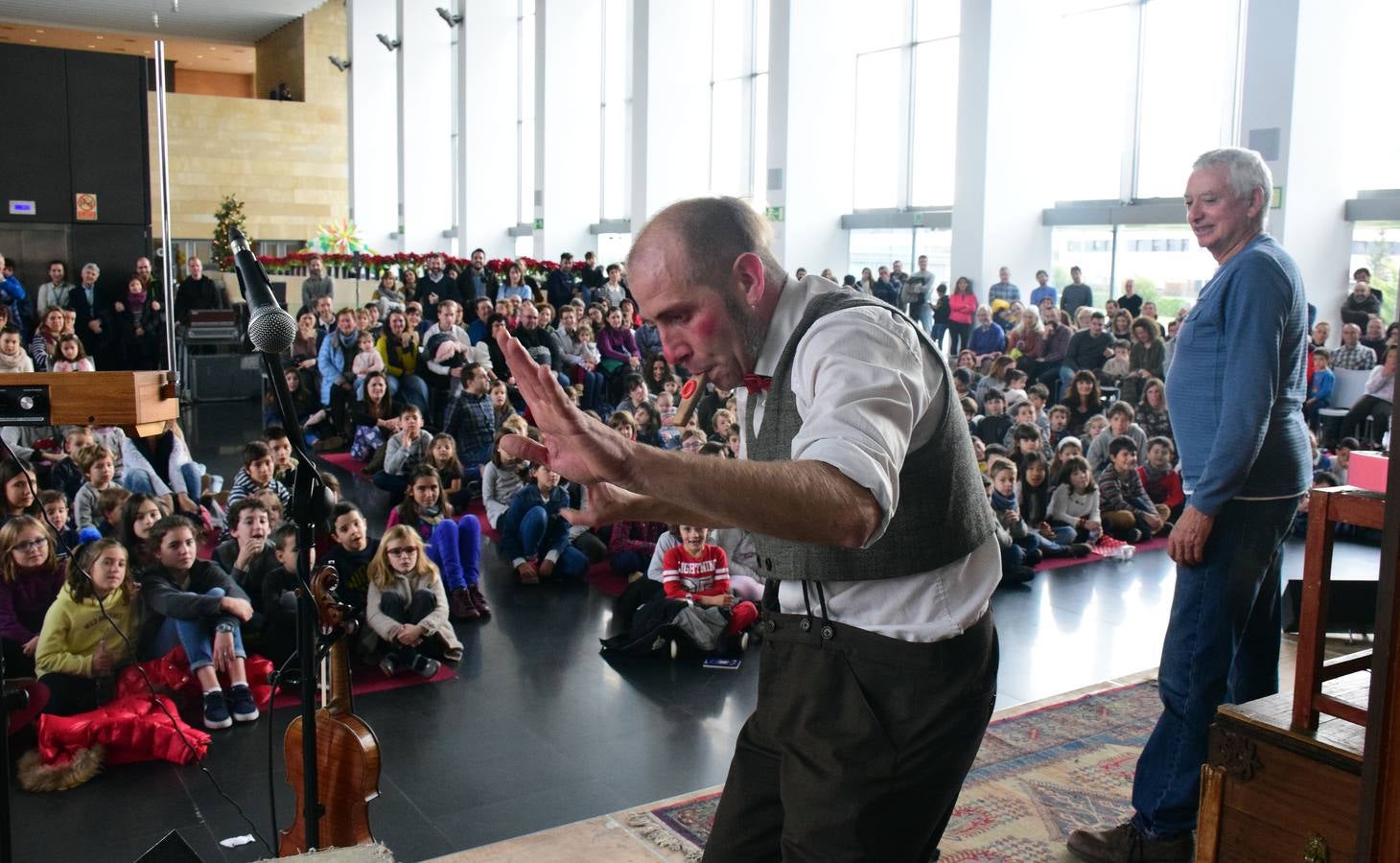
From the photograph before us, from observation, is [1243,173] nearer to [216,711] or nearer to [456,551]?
[216,711]

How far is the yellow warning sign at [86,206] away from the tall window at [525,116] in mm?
13203

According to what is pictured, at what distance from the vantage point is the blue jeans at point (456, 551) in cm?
582

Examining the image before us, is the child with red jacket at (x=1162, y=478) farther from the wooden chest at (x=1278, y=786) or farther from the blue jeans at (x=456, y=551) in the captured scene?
the wooden chest at (x=1278, y=786)

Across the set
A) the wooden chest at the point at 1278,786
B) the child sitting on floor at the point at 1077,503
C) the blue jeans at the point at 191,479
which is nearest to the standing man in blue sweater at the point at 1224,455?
the wooden chest at the point at 1278,786

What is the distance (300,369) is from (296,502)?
902 centimetres

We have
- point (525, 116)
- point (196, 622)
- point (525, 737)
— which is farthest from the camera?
point (525, 116)

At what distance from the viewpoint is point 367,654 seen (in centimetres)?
503

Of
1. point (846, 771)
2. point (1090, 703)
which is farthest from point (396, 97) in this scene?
point (846, 771)

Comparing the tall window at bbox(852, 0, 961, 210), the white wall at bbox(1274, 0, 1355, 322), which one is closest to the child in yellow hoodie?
the white wall at bbox(1274, 0, 1355, 322)

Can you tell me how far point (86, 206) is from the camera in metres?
10.9

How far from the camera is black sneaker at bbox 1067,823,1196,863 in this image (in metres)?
2.70

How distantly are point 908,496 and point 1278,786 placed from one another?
1204 millimetres

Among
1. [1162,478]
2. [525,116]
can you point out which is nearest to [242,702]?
[1162,478]

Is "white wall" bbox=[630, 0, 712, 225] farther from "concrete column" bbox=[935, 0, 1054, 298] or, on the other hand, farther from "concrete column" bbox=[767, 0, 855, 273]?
"concrete column" bbox=[935, 0, 1054, 298]
